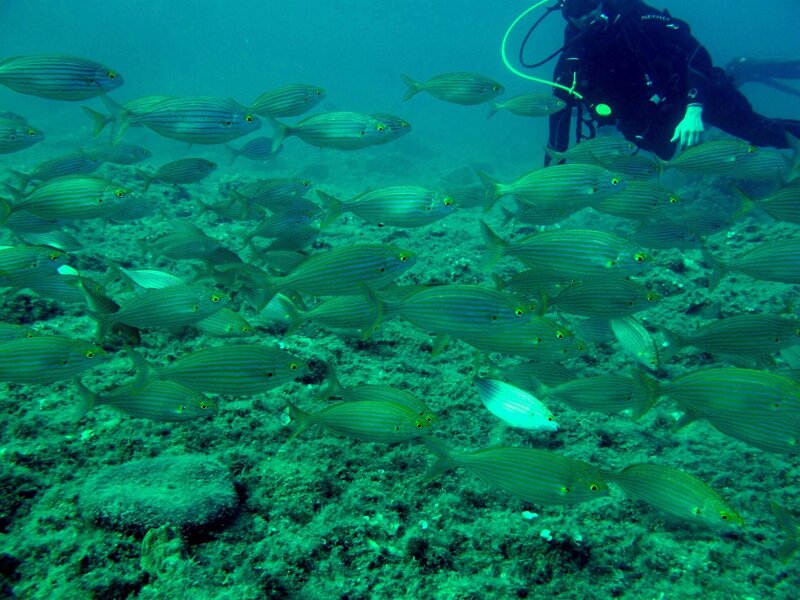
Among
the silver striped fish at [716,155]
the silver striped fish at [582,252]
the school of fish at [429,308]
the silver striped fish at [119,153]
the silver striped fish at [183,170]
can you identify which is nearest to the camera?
the school of fish at [429,308]

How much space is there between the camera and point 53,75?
4422mm

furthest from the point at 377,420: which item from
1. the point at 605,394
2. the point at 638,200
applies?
the point at 638,200

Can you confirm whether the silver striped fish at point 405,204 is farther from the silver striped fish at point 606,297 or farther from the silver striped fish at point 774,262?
the silver striped fish at point 774,262

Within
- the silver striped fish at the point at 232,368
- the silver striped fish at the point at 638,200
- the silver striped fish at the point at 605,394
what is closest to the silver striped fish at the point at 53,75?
the silver striped fish at the point at 232,368

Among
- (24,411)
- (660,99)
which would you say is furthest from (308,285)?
(660,99)

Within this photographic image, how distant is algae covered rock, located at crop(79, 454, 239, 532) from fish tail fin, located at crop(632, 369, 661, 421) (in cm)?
293

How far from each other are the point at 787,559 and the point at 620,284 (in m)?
2.07

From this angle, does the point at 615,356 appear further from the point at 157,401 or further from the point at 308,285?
the point at 157,401

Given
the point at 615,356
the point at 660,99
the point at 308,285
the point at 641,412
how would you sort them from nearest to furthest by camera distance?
the point at 641,412 → the point at 308,285 → the point at 615,356 → the point at 660,99

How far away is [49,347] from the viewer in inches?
120

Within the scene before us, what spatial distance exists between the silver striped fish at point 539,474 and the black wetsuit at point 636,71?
8.39 m

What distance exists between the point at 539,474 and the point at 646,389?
1120 mm

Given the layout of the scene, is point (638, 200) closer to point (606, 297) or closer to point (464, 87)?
point (606, 297)

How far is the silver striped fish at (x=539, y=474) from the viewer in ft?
8.64
